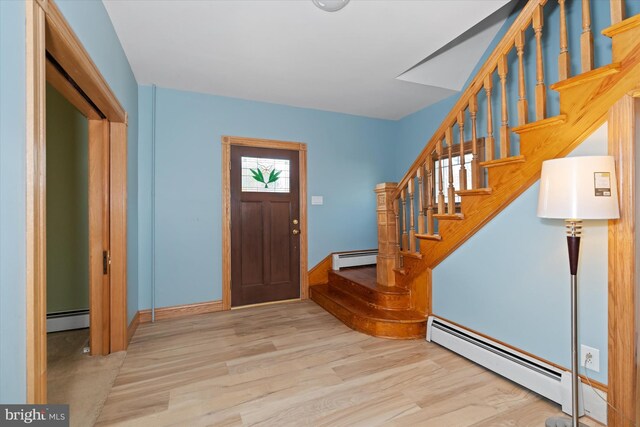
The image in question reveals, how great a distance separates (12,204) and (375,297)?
9.19 feet

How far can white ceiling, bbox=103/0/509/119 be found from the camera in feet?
7.00

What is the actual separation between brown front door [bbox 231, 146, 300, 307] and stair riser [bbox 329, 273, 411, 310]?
30.7 inches

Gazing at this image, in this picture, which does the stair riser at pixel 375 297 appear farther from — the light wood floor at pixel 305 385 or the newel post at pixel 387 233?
the light wood floor at pixel 305 385

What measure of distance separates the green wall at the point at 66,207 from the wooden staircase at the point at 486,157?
2.76 meters

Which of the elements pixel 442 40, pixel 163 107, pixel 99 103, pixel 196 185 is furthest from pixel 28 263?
pixel 442 40

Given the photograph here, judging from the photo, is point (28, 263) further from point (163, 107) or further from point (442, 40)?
point (442, 40)

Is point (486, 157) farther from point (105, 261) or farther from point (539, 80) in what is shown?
point (105, 261)

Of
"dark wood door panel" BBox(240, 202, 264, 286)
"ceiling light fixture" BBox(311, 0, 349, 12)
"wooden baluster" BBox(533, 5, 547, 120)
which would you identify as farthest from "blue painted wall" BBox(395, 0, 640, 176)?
"dark wood door panel" BBox(240, 202, 264, 286)

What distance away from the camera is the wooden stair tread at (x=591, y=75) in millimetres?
1490

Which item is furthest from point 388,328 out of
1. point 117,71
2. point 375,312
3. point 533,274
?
point 117,71

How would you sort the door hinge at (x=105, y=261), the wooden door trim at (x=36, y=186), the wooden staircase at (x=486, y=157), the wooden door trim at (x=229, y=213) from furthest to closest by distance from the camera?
the wooden door trim at (x=229, y=213)
the door hinge at (x=105, y=261)
the wooden staircase at (x=486, y=157)
the wooden door trim at (x=36, y=186)

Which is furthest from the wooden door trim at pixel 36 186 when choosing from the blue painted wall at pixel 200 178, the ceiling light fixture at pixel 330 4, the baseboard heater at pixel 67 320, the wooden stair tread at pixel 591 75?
the wooden stair tread at pixel 591 75

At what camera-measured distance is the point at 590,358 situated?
5.33 ft

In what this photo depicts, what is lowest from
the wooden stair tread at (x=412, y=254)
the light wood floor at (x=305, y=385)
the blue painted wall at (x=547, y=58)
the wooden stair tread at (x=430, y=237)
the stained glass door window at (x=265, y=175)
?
the light wood floor at (x=305, y=385)
